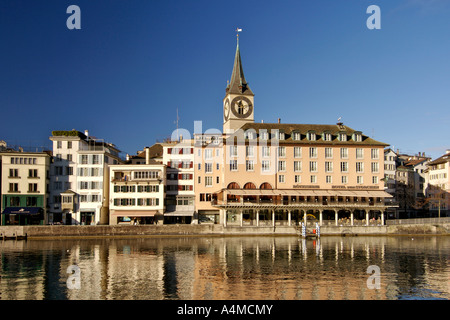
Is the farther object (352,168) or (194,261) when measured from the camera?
(352,168)

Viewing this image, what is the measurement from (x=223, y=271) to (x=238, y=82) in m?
75.5

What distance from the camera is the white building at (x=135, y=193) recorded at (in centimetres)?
9131

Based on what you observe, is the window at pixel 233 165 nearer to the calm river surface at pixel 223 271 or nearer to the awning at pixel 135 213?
the awning at pixel 135 213

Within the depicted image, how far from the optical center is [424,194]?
134750 millimetres

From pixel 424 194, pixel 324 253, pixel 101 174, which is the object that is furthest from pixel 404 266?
pixel 424 194

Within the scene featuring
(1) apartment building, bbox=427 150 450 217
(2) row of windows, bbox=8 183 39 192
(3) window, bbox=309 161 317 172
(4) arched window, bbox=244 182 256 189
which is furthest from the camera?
Result: (1) apartment building, bbox=427 150 450 217

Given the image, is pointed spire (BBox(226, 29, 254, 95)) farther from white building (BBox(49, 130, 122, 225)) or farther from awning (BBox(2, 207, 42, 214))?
awning (BBox(2, 207, 42, 214))

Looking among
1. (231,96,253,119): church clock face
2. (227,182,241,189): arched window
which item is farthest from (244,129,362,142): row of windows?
(231,96,253,119): church clock face

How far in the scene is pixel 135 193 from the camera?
92062 mm

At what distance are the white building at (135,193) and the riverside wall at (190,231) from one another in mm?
8055

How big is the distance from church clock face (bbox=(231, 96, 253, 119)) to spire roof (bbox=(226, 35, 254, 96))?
1.90 meters

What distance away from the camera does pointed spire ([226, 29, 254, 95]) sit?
367ft
